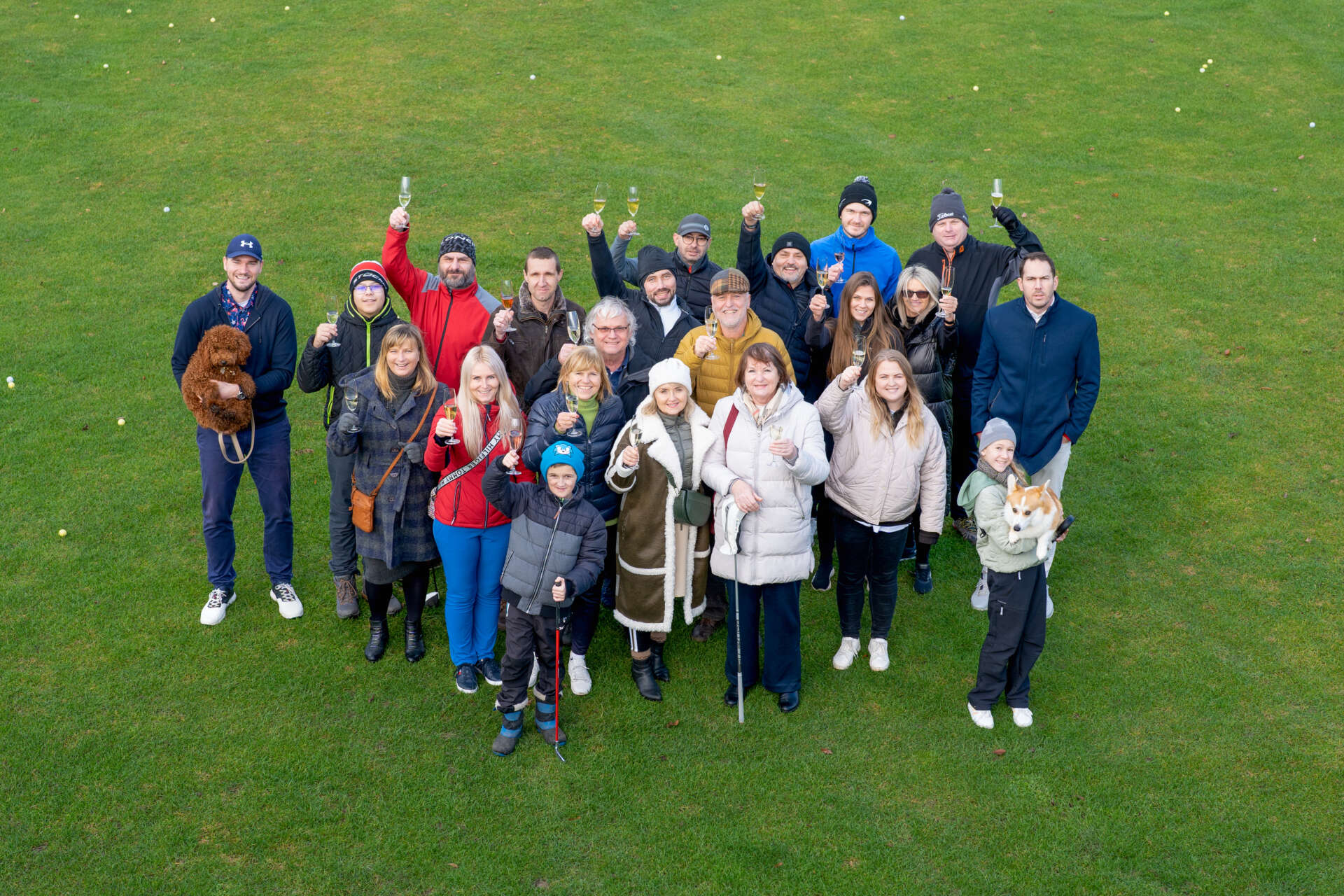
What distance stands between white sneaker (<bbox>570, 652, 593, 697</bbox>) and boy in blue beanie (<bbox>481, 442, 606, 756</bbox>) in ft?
1.90

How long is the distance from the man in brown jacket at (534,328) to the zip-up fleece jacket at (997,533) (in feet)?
9.71

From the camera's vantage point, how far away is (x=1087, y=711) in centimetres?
708

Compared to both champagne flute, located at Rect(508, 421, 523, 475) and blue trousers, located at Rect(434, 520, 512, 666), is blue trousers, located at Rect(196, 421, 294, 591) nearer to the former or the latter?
blue trousers, located at Rect(434, 520, 512, 666)

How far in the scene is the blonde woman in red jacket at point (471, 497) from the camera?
6.63 m

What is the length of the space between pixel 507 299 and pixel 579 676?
103 inches

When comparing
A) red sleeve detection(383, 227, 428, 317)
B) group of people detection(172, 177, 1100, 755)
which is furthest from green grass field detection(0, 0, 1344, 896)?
red sleeve detection(383, 227, 428, 317)

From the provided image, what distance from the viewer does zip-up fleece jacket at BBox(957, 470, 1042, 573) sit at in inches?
260

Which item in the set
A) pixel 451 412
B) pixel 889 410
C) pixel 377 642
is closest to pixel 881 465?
pixel 889 410

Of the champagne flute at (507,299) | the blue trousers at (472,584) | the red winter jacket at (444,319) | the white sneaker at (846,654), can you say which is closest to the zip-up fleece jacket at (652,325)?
the champagne flute at (507,299)

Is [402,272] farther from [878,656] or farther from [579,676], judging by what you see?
[878,656]

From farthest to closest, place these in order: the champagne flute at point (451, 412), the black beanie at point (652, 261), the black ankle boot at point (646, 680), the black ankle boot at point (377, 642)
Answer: the black beanie at point (652, 261), the black ankle boot at point (377, 642), the black ankle boot at point (646, 680), the champagne flute at point (451, 412)

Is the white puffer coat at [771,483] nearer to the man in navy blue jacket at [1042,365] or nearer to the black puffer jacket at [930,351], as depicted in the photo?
the black puffer jacket at [930,351]

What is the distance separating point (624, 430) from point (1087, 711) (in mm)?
3560

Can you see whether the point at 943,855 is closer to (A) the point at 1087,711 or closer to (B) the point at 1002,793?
(B) the point at 1002,793
